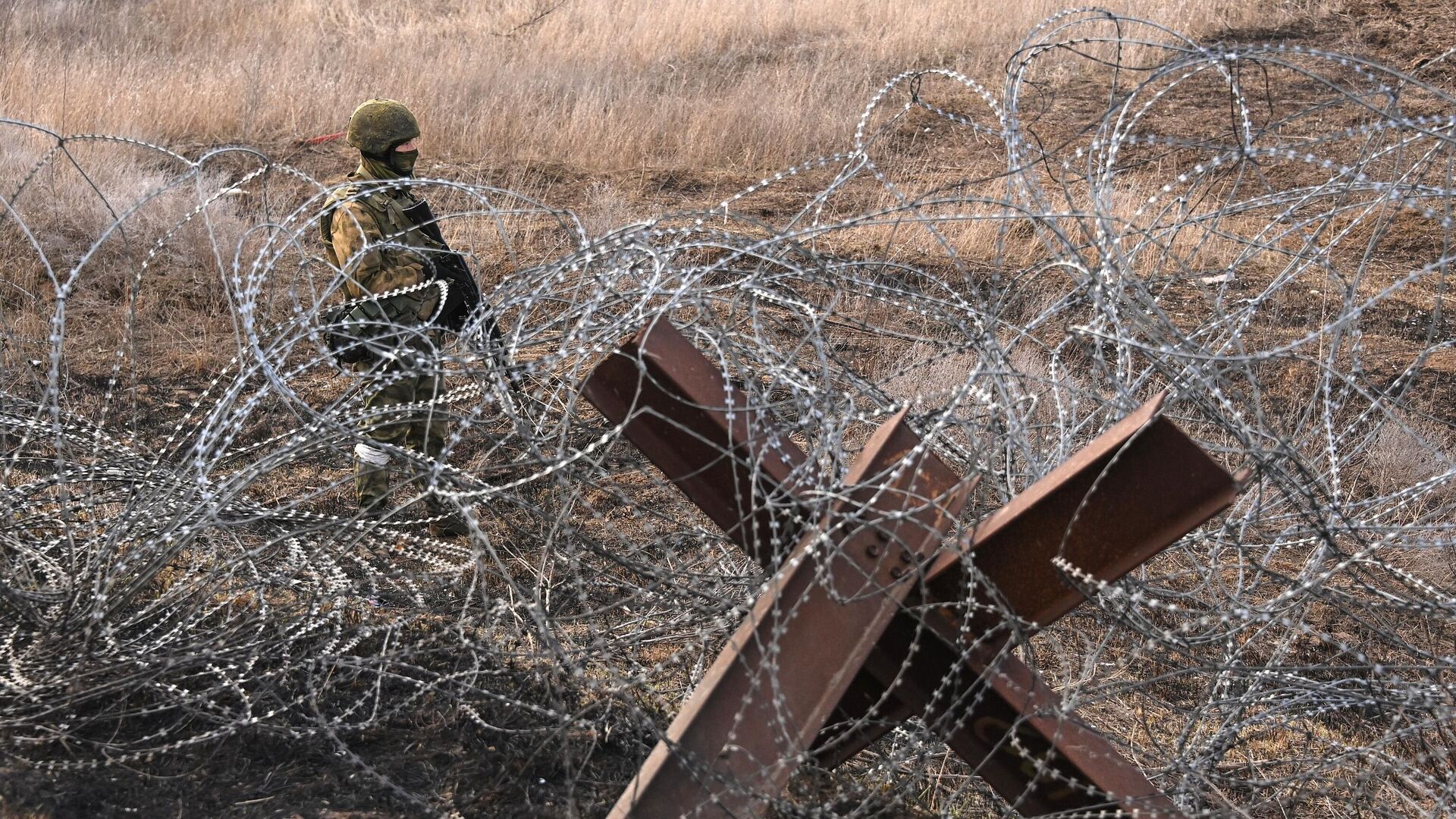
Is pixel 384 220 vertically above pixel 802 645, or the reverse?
pixel 802 645

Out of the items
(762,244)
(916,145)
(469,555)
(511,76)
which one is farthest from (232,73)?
(762,244)

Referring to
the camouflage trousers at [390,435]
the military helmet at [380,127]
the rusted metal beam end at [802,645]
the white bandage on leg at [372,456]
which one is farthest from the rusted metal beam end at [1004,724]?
the military helmet at [380,127]

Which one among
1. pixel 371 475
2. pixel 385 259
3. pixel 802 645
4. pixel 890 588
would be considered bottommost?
pixel 371 475

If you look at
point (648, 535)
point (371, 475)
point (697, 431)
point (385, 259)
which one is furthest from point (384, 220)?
point (697, 431)

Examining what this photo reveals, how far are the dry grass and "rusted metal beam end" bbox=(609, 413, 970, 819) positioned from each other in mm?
7342

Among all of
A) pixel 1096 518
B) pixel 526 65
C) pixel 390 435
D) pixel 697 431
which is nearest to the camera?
pixel 1096 518

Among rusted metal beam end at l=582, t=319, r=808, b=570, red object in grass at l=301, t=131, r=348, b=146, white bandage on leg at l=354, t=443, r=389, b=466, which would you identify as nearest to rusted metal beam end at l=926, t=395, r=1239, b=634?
rusted metal beam end at l=582, t=319, r=808, b=570

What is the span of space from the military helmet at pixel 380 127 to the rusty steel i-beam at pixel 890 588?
2690 mm

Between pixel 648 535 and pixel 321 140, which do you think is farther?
pixel 321 140

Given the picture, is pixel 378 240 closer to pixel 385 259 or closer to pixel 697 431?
pixel 385 259

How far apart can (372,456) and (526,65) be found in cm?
782

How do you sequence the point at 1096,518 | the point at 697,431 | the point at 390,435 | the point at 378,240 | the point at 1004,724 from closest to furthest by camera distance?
the point at 1096,518 < the point at 1004,724 < the point at 697,431 < the point at 378,240 < the point at 390,435

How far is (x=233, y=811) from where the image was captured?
2.88m

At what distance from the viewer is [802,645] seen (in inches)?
94.7
